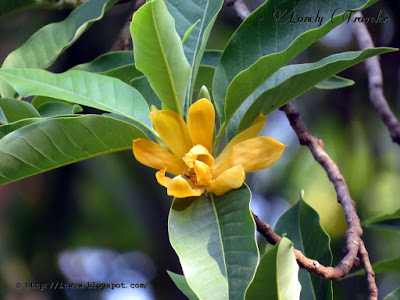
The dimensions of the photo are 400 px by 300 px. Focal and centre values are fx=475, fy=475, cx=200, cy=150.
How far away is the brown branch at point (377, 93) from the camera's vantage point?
1391 millimetres

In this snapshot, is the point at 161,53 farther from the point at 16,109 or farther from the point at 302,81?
the point at 16,109

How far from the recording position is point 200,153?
717 mm

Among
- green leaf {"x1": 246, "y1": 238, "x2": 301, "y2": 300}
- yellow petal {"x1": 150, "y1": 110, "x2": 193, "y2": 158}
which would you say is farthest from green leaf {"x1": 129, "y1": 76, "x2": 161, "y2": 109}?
green leaf {"x1": 246, "y1": 238, "x2": 301, "y2": 300}

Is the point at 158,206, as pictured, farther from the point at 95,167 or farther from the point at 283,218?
the point at 283,218

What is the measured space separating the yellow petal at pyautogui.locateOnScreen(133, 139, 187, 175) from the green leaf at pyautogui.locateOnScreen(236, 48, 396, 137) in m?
0.14

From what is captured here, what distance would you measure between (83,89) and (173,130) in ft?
0.60

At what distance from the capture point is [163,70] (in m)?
0.76

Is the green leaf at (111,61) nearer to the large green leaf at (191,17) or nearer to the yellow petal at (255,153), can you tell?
the large green leaf at (191,17)

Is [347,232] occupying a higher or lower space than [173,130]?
lower

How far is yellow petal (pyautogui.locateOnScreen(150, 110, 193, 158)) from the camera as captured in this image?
0.75 meters

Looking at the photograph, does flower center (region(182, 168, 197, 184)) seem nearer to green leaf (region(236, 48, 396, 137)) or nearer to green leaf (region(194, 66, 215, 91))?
green leaf (region(236, 48, 396, 137))

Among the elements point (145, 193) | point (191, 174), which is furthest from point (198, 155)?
point (145, 193)

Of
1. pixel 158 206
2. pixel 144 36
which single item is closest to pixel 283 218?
pixel 144 36

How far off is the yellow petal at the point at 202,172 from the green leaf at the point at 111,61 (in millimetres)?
599
